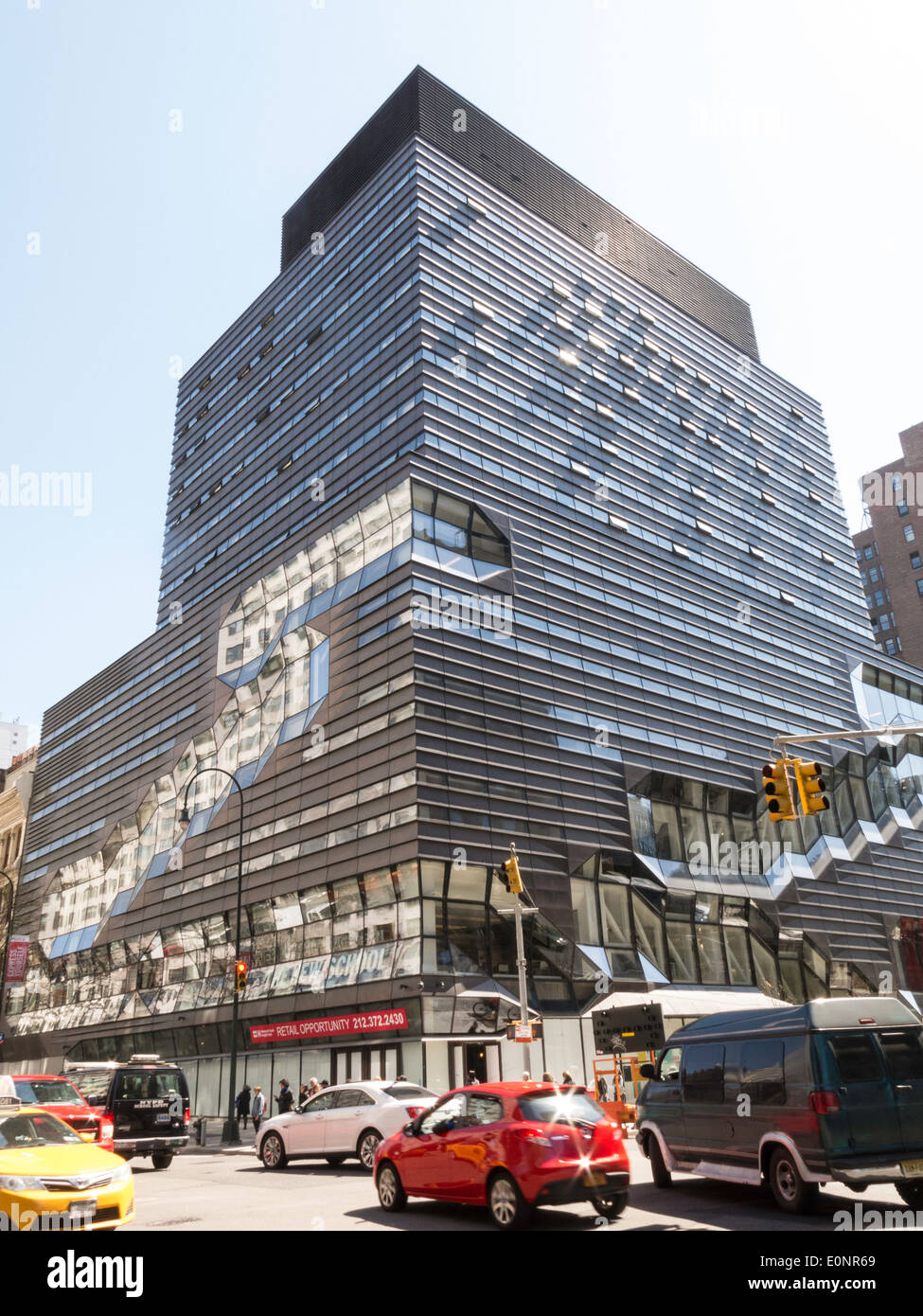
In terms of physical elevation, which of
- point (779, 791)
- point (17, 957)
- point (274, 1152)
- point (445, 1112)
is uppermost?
point (17, 957)

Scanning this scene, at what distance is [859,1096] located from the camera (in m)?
10.6

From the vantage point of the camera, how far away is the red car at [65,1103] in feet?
52.9

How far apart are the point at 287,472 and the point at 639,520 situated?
773 inches

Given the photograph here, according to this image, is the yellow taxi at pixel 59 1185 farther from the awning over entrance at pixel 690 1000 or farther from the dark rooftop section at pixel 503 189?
the dark rooftop section at pixel 503 189

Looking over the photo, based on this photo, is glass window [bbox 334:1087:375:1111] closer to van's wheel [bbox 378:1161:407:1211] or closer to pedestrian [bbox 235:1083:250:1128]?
van's wheel [bbox 378:1161:407:1211]

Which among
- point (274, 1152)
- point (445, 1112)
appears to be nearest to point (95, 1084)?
point (274, 1152)

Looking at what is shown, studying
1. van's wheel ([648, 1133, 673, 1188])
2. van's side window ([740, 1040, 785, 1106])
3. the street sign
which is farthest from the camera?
the street sign

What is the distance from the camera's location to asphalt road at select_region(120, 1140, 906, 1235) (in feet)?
33.7

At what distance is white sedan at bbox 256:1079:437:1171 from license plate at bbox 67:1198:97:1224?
22.9 ft

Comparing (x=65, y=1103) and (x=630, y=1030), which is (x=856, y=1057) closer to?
(x=65, y=1103)

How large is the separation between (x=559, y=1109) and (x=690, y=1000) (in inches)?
1196

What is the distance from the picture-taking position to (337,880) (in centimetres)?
3534

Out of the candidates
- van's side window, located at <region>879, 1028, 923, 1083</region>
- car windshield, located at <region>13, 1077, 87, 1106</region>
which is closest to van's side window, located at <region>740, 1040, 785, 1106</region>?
van's side window, located at <region>879, 1028, 923, 1083</region>

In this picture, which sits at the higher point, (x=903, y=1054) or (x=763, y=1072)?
(x=903, y=1054)
